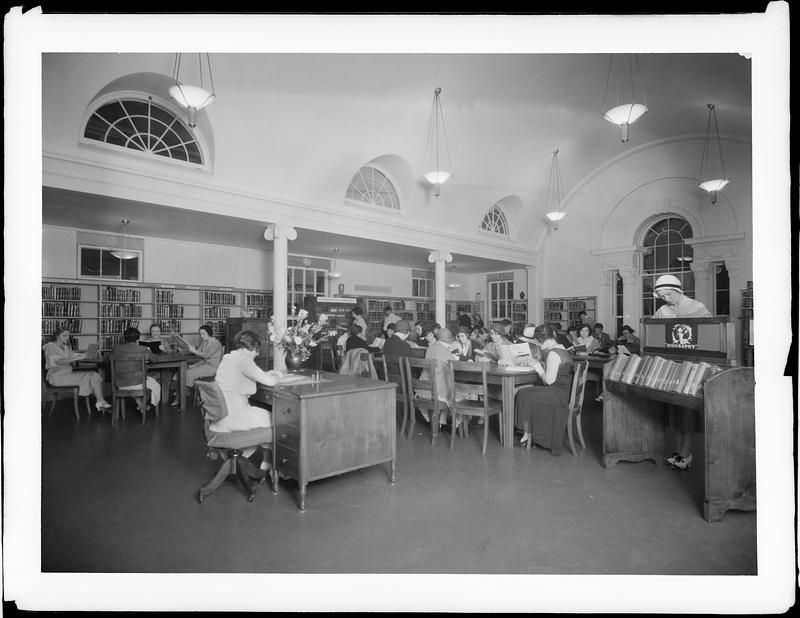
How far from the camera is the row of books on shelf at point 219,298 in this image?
9.24 m

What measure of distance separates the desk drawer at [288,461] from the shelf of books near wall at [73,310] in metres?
5.96

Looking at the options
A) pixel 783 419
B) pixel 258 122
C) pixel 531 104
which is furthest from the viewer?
pixel 531 104

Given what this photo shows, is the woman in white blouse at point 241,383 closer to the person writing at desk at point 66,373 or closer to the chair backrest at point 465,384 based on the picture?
the chair backrest at point 465,384

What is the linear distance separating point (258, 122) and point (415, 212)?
373 cm

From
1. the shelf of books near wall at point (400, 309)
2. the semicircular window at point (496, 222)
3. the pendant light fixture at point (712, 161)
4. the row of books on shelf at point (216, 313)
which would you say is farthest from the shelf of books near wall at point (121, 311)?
the pendant light fixture at point (712, 161)

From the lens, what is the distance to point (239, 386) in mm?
3480

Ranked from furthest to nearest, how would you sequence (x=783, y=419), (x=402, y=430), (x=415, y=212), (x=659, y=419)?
(x=415, y=212) < (x=402, y=430) < (x=659, y=419) < (x=783, y=419)

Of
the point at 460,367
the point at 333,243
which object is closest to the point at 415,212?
the point at 333,243

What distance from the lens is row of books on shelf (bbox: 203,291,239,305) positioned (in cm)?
924

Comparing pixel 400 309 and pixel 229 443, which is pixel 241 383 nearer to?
pixel 229 443

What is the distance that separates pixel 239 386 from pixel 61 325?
5.81 meters

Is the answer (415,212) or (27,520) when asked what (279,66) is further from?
(27,520)

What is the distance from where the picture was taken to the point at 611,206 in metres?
12.1

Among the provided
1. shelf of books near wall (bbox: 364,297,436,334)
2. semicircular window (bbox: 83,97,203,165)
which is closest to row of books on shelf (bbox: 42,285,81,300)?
semicircular window (bbox: 83,97,203,165)
